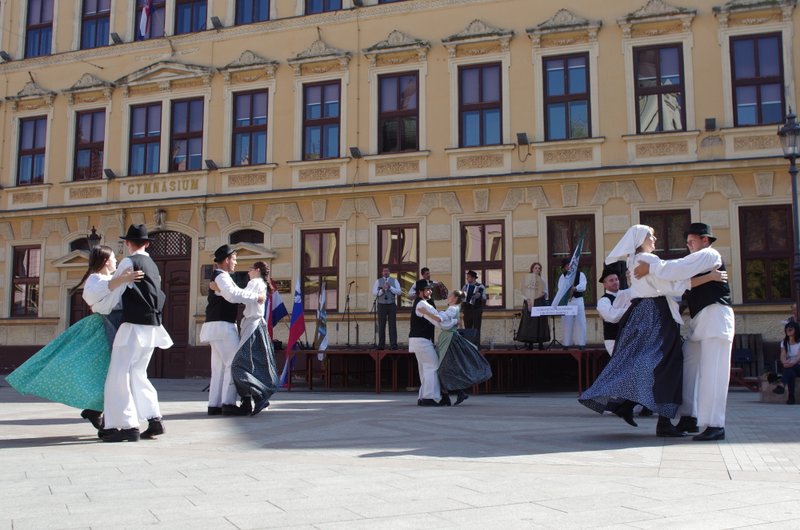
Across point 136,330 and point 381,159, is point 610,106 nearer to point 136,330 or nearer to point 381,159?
point 381,159

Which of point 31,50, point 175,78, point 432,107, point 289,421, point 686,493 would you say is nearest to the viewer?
point 686,493

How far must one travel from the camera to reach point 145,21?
23281 millimetres

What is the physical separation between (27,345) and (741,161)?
19.2 meters

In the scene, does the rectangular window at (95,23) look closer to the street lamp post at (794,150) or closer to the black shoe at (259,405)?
the black shoe at (259,405)

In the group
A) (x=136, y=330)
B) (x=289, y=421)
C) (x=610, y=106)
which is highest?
(x=610, y=106)

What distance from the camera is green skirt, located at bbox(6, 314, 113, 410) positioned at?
7.64 meters

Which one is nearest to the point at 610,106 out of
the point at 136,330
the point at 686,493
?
the point at 136,330

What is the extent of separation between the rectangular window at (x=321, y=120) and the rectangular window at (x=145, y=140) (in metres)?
4.52

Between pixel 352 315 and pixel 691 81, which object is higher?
pixel 691 81

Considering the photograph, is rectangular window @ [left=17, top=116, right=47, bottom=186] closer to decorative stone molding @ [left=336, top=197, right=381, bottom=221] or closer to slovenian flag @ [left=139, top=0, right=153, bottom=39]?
slovenian flag @ [left=139, top=0, right=153, bottom=39]

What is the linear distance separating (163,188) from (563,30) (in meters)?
11.3

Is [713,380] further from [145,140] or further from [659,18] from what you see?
[145,140]

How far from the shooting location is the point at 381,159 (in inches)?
802

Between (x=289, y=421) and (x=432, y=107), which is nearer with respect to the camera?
(x=289, y=421)
